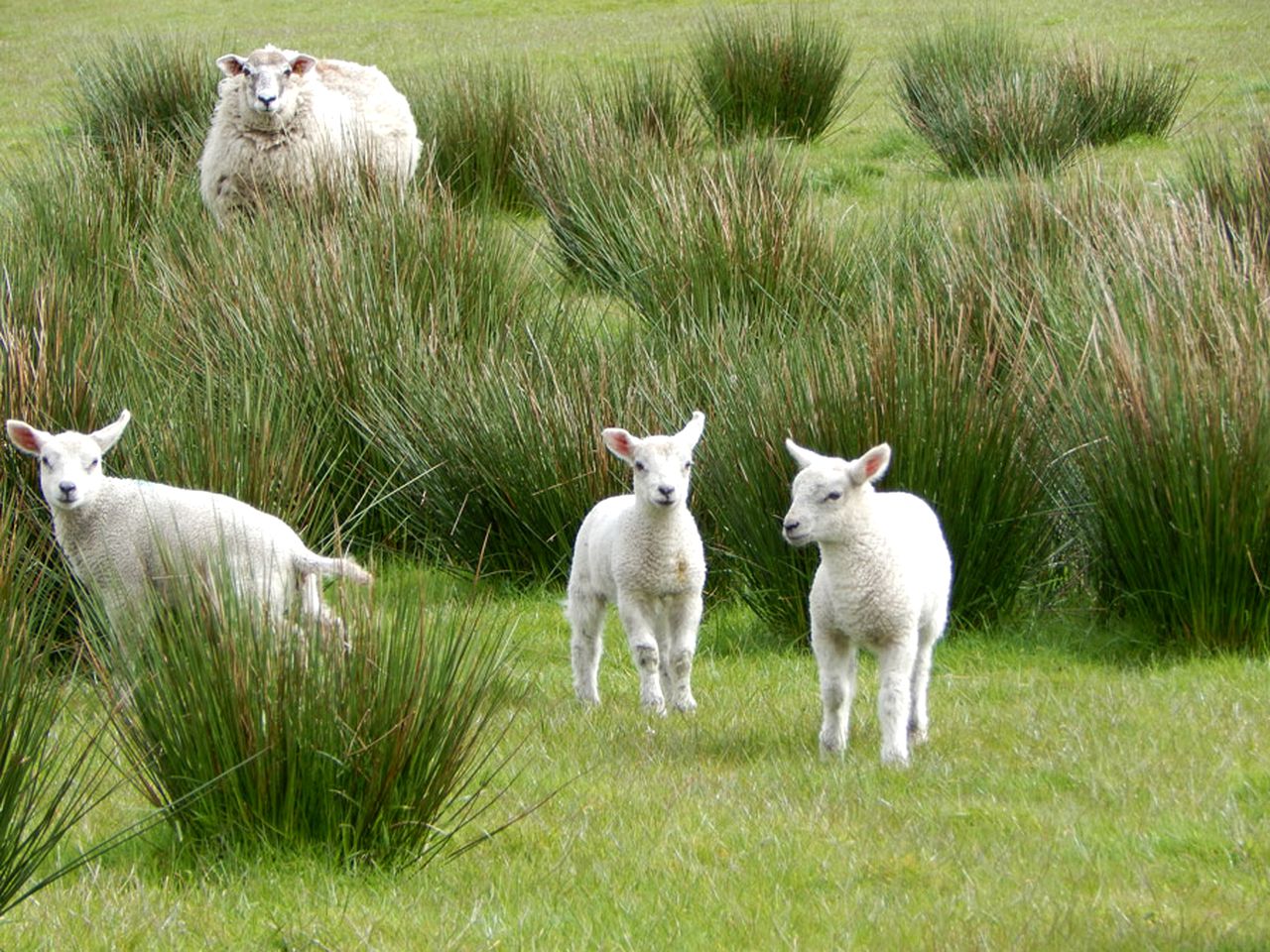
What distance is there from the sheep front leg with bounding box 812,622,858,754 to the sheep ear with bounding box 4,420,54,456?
2.61m

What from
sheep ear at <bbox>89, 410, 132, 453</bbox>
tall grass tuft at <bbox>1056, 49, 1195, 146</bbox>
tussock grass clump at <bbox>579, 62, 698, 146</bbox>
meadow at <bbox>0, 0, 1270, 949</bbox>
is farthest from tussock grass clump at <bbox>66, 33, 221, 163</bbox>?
sheep ear at <bbox>89, 410, 132, 453</bbox>

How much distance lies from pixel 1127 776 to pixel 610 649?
2.82 metres

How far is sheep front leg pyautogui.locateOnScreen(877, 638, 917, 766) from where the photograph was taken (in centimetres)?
541

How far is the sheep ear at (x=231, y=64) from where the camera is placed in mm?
12347

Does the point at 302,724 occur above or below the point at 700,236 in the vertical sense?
above

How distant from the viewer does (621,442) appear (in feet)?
20.6

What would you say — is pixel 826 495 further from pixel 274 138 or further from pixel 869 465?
pixel 274 138

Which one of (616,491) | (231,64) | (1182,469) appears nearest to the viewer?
(1182,469)

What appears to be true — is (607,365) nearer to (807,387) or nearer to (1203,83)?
(807,387)

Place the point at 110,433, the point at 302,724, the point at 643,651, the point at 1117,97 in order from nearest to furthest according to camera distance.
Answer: the point at 302,724 < the point at 643,651 < the point at 110,433 < the point at 1117,97

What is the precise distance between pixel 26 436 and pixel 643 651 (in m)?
2.16

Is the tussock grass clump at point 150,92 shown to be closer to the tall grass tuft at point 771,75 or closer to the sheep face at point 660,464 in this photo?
the tall grass tuft at point 771,75

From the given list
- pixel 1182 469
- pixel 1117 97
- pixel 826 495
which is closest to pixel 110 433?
pixel 826 495

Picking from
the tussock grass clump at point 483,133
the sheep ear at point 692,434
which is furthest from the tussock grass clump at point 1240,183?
the tussock grass clump at point 483,133
